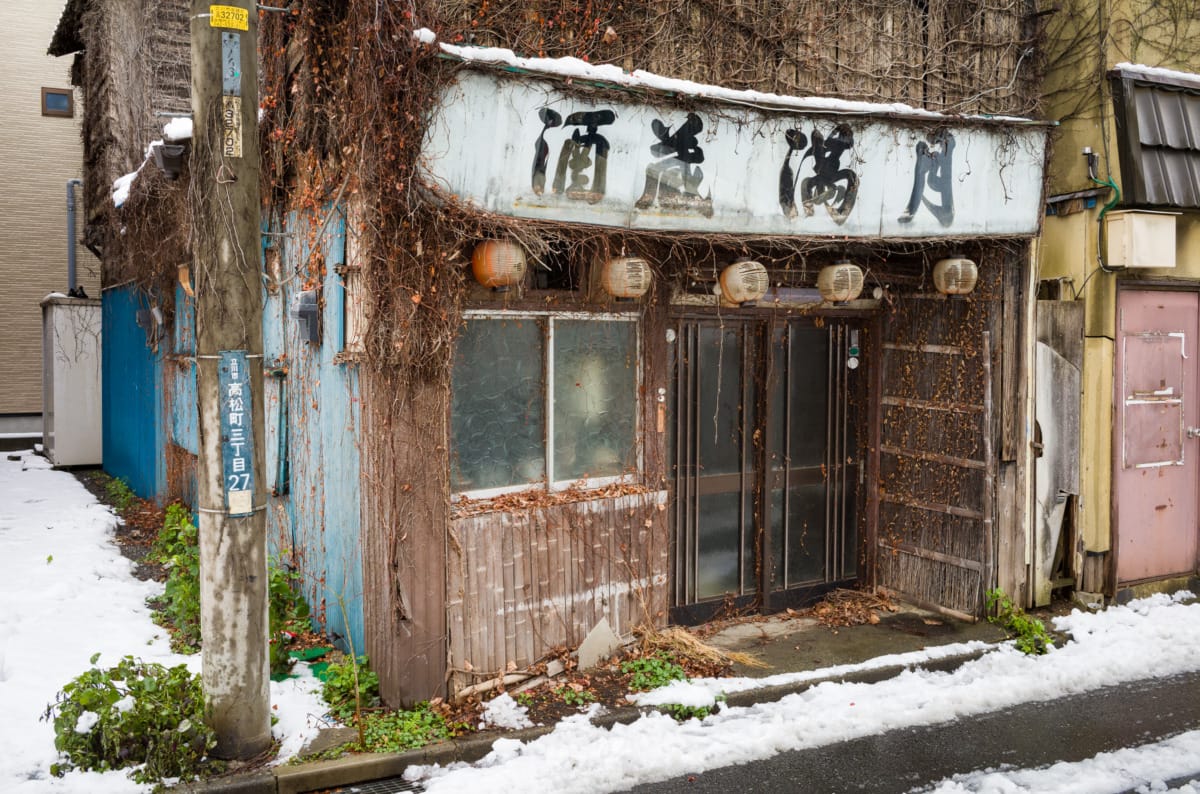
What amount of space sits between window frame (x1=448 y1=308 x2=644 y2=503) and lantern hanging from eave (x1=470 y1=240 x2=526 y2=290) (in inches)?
17.7

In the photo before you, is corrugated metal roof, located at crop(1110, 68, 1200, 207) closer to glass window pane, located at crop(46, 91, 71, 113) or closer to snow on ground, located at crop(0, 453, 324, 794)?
snow on ground, located at crop(0, 453, 324, 794)

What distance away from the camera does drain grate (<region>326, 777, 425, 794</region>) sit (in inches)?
212

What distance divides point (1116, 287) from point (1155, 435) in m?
1.70

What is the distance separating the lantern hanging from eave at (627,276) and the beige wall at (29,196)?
19.9m

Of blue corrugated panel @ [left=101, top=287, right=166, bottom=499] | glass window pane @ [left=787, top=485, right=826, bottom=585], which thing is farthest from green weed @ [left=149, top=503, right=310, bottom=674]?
glass window pane @ [left=787, top=485, right=826, bottom=585]

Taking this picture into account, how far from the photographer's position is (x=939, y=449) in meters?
8.98

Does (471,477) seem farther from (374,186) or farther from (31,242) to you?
(31,242)

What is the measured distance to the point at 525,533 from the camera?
6.82 meters

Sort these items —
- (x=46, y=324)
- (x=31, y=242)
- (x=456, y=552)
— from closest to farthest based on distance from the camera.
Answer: (x=456, y=552) → (x=46, y=324) → (x=31, y=242)

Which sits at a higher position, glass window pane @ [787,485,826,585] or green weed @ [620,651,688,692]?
glass window pane @ [787,485,826,585]

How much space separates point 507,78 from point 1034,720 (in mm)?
5864

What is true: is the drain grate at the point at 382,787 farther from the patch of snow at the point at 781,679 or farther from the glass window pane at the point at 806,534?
the glass window pane at the point at 806,534

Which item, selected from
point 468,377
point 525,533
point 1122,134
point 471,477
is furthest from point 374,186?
point 1122,134

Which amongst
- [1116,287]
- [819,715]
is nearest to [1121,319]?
[1116,287]
